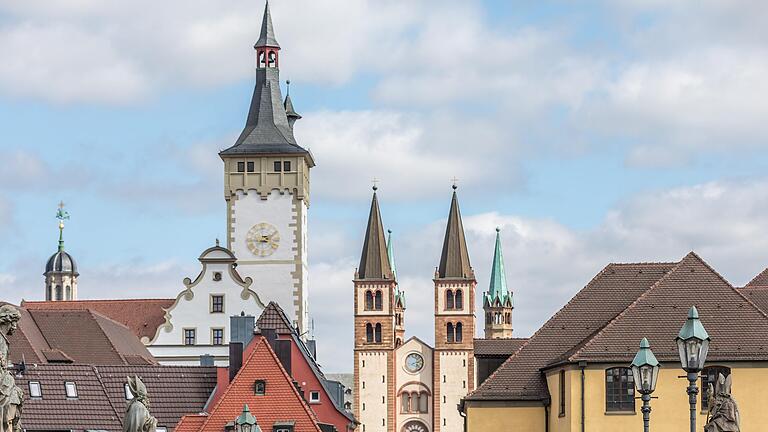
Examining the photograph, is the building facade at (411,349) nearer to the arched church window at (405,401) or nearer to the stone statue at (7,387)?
the arched church window at (405,401)

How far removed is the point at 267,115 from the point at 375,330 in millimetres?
38397

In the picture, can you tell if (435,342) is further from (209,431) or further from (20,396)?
(20,396)

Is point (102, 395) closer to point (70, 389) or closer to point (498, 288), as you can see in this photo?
point (70, 389)

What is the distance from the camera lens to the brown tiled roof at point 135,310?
103312 millimetres

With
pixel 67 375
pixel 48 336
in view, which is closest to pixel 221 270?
pixel 48 336

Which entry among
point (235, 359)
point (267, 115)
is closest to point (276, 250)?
point (267, 115)

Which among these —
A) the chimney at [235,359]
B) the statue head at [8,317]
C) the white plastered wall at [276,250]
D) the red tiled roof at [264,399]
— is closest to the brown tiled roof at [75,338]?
the chimney at [235,359]

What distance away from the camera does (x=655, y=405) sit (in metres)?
50.5

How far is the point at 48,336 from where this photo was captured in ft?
258

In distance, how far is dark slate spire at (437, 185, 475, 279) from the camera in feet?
489

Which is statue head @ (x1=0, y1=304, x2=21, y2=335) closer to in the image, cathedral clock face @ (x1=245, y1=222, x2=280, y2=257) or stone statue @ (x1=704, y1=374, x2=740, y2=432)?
Answer: stone statue @ (x1=704, y1=374, x2=740, y2=432)

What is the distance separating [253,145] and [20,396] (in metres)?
99.9

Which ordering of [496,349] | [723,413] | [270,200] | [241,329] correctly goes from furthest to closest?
[270,200] < [241,329] < [496,349] < [723,413]

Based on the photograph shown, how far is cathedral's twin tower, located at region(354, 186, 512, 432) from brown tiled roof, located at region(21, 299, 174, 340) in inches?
A: 1684
